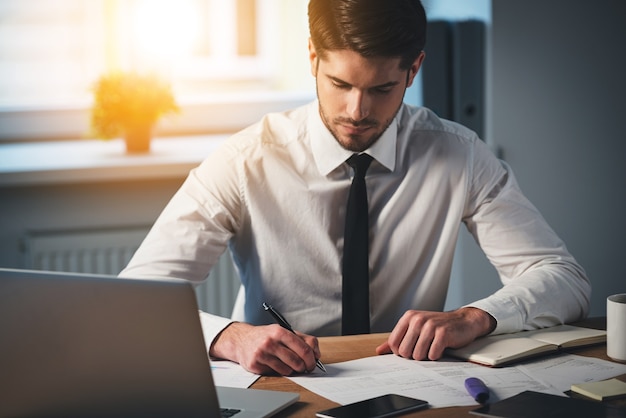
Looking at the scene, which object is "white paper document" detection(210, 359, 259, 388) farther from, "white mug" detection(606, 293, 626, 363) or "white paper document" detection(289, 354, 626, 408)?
"white mug" detection(606, 293, 626, 363)

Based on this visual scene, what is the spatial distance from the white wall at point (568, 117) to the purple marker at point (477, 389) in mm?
1629

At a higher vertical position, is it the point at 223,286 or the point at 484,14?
the point at 484,14

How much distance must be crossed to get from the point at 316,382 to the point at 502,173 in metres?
0.82

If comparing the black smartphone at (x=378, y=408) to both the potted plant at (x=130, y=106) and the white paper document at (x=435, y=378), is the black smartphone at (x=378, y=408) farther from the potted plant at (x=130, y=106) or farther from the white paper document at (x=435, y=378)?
the potted plant at (x=130, y=106)

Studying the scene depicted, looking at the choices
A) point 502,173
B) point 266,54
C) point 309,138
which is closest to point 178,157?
point 266,54

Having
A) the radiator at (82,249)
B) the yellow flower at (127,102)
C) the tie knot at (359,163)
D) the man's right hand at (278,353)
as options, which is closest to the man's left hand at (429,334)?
the man's right hand at (278,353)

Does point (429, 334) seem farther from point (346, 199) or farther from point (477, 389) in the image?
point (346, 199)

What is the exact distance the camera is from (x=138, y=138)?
2.97m

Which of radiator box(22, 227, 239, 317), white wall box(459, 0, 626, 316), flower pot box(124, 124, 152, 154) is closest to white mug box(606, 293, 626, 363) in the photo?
white wall box(459, 0, 626, 316)

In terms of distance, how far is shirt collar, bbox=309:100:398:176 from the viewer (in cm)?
186

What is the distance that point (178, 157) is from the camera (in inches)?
113

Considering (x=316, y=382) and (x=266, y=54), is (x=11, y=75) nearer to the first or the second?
(x=266, y=54)

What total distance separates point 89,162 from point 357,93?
53.3 inches

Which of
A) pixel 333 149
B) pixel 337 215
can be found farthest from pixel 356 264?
pixel 333 149
